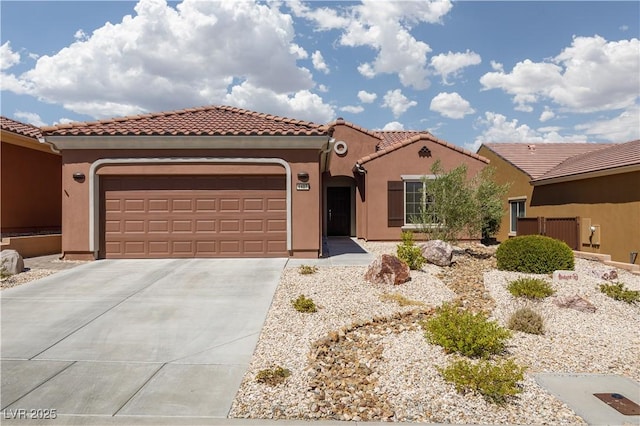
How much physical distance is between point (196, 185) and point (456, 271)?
24.9ft

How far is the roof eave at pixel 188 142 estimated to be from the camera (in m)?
10.7

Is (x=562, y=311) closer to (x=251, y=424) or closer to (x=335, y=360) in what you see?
(x=335, y=360)

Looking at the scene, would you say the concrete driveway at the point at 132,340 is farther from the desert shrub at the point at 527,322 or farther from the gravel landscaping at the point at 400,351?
the desert shrub at the point at 527,322

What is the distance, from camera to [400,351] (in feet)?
16.3

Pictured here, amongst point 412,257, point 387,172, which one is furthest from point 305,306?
point 387,172

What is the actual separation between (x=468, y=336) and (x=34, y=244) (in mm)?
12897

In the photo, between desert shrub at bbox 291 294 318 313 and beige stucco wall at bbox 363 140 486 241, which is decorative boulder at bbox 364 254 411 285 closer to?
desert shrub at bbox 291 294 318 313

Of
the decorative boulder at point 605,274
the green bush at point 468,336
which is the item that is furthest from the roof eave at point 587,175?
the green bush at point 468,336

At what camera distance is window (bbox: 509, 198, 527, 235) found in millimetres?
18547

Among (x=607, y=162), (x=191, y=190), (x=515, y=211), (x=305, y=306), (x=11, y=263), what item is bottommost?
(x=305, y=306)

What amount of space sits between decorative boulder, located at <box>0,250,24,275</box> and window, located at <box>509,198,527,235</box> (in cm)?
1931

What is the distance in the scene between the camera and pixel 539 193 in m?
17.1

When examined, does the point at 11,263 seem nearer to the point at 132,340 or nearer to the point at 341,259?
the point at 132,340

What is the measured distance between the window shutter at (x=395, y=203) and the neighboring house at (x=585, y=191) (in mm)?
6228
